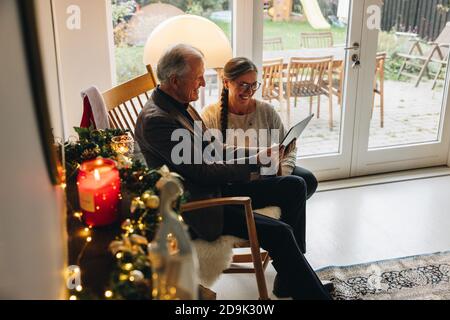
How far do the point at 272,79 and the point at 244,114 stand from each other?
2.83 ft

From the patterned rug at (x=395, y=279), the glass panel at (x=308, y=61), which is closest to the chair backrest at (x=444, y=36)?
the glass panel at (x=308, y=61)

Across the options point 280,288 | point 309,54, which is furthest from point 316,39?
point 280,288

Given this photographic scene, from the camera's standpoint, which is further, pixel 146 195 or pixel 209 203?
pixel 209 203

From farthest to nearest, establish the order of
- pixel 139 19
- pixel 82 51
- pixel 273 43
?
pixel 273 43 → pixel 139 19 → pixel 82 51

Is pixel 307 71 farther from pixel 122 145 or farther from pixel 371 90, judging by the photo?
pixel 122 145

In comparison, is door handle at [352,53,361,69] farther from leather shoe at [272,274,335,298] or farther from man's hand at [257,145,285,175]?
leather shoe at [272,274,335,298]

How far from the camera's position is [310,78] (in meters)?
3.32

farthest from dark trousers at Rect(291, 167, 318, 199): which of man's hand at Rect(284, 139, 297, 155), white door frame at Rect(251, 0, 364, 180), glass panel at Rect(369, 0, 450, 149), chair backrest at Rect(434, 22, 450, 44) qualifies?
chair backrest at Rect(434, 22, 450, 44)

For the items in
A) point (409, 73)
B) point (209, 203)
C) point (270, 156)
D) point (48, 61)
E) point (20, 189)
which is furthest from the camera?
point (409, 73)

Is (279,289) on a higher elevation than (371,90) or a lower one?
lower

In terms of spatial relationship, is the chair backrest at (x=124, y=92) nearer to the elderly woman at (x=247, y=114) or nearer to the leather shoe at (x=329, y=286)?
the elderly woman at (x=247, y=114)

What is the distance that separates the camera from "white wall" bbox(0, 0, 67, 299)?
758 millimetres

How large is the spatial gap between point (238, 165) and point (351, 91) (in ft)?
5.35
